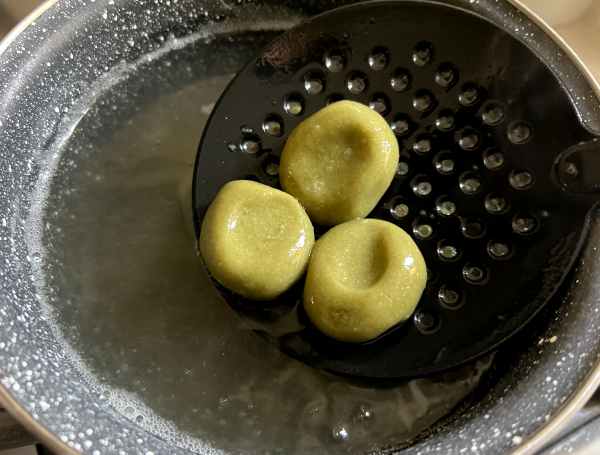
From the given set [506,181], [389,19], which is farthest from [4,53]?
[506,181]

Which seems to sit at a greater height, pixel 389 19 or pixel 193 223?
pixel 389 19

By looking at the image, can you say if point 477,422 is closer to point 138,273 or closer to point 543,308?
point 543,308

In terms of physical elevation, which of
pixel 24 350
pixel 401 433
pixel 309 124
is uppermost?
pixel 309 124

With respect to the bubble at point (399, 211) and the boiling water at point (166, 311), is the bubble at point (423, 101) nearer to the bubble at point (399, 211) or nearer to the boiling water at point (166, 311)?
the bubble at point (399, 211)

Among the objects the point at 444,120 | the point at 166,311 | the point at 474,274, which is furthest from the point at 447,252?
the point at 166,311

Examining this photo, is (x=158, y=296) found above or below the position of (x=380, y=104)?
below

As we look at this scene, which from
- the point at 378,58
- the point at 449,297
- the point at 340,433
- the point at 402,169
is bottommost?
the point at 340,433

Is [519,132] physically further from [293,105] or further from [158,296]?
[158,296]
